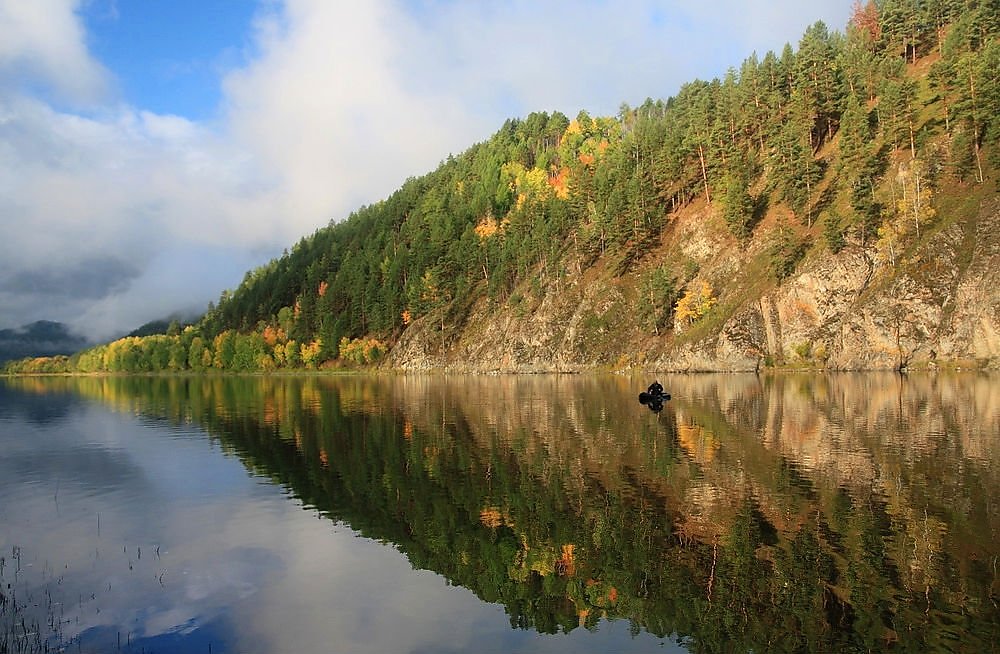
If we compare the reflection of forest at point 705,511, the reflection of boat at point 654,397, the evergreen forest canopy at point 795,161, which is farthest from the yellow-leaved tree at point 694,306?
the reflection of forest at point 705,511

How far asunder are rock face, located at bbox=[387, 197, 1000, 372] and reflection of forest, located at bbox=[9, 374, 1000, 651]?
39517 mm

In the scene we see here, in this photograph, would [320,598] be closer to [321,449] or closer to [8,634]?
[8,634]

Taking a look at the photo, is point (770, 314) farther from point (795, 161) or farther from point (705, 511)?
point (705, 511)

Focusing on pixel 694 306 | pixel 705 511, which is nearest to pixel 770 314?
pixel 694 306

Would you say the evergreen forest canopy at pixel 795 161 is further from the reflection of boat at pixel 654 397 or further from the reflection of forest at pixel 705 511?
the reflection of forest at pixel 705 511

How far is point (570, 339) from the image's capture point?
5679 inches

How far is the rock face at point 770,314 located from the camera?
9169cm

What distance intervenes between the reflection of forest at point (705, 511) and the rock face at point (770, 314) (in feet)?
130

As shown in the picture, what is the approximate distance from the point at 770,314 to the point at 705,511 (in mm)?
96089

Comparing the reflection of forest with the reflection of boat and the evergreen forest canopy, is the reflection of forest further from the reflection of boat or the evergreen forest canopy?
the evergreen forest canopy

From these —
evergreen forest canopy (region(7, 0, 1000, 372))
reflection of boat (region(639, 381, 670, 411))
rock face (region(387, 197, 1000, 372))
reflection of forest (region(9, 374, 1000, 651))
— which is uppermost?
evergreen forest canopy (region(7, 0, 1000, 372))

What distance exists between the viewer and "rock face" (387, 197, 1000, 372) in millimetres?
91688

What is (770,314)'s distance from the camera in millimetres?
113562

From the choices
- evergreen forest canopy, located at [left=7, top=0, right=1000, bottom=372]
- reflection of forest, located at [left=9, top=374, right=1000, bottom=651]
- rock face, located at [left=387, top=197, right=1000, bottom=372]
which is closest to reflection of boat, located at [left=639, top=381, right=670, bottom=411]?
reflection of forest, located at [left=9, top=374, right=1000, bottom=651]
